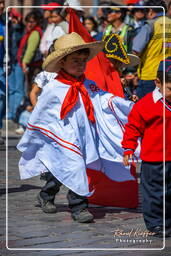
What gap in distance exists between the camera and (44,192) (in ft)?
23.5

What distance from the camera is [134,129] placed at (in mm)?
6113

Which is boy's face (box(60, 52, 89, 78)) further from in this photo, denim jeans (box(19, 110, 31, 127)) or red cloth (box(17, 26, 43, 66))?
red cloth (box(17, 26, 43, 66))

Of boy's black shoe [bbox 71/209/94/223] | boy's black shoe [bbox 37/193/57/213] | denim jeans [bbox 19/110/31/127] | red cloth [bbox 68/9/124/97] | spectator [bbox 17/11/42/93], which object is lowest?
denim jeans [bbox 19/110/31/127]

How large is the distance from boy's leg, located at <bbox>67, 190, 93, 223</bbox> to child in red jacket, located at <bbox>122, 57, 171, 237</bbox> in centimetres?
58

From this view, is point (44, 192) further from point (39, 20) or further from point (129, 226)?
point (39, 20)

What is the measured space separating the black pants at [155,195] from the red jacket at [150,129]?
0.26 ft

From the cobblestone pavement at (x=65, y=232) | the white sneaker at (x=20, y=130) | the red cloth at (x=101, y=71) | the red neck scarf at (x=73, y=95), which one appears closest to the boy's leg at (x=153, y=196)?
the cobblestone pavement at (x=65, y=232)

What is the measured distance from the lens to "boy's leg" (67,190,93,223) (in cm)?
658

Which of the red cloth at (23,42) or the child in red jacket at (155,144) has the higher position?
the child in red jacket at (155,144)

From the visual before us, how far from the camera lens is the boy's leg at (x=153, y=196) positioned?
241 inches

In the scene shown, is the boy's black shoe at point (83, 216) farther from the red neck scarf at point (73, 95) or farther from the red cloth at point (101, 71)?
the red cloth at point (101, 71)

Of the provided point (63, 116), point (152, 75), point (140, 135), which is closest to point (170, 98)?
point (140, 135)

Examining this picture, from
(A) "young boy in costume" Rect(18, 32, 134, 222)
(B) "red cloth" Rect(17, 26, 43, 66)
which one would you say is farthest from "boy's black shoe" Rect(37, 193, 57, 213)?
(B) "red cloth" Rect(17, 26, 43, 66)

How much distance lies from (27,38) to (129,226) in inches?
314
